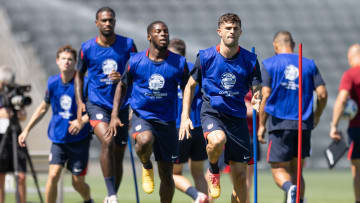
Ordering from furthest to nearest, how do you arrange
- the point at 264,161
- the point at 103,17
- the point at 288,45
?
the point at 264,161 < the point at 288,45 < the point at 103,17

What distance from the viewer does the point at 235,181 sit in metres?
7.66

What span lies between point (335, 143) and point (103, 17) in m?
3.59

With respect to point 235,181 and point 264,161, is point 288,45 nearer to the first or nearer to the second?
point 235,181

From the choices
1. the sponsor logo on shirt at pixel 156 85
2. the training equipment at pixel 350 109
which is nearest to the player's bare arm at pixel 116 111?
the sponsor logo on shirt at pixel 156 85

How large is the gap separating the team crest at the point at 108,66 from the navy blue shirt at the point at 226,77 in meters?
1.57

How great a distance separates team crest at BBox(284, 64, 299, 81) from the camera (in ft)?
29.9

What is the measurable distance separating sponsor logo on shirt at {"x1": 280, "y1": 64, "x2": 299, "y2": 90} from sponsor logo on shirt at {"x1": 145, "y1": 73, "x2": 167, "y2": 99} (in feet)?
6.71

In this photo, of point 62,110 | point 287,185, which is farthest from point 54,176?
point 287,185

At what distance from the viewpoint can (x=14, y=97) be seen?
9.36 meters

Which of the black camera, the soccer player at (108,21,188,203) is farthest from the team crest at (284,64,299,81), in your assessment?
the black camera

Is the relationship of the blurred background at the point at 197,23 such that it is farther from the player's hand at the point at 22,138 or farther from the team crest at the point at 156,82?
the team crest at the point at 156,82

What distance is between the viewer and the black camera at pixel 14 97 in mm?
9281

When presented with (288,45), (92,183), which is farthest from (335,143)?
(92,183)

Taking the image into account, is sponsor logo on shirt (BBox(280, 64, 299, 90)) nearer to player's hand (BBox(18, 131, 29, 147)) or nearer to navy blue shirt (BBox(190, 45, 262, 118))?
navy blue shirt (BBox(190, 45, 262, 118))
